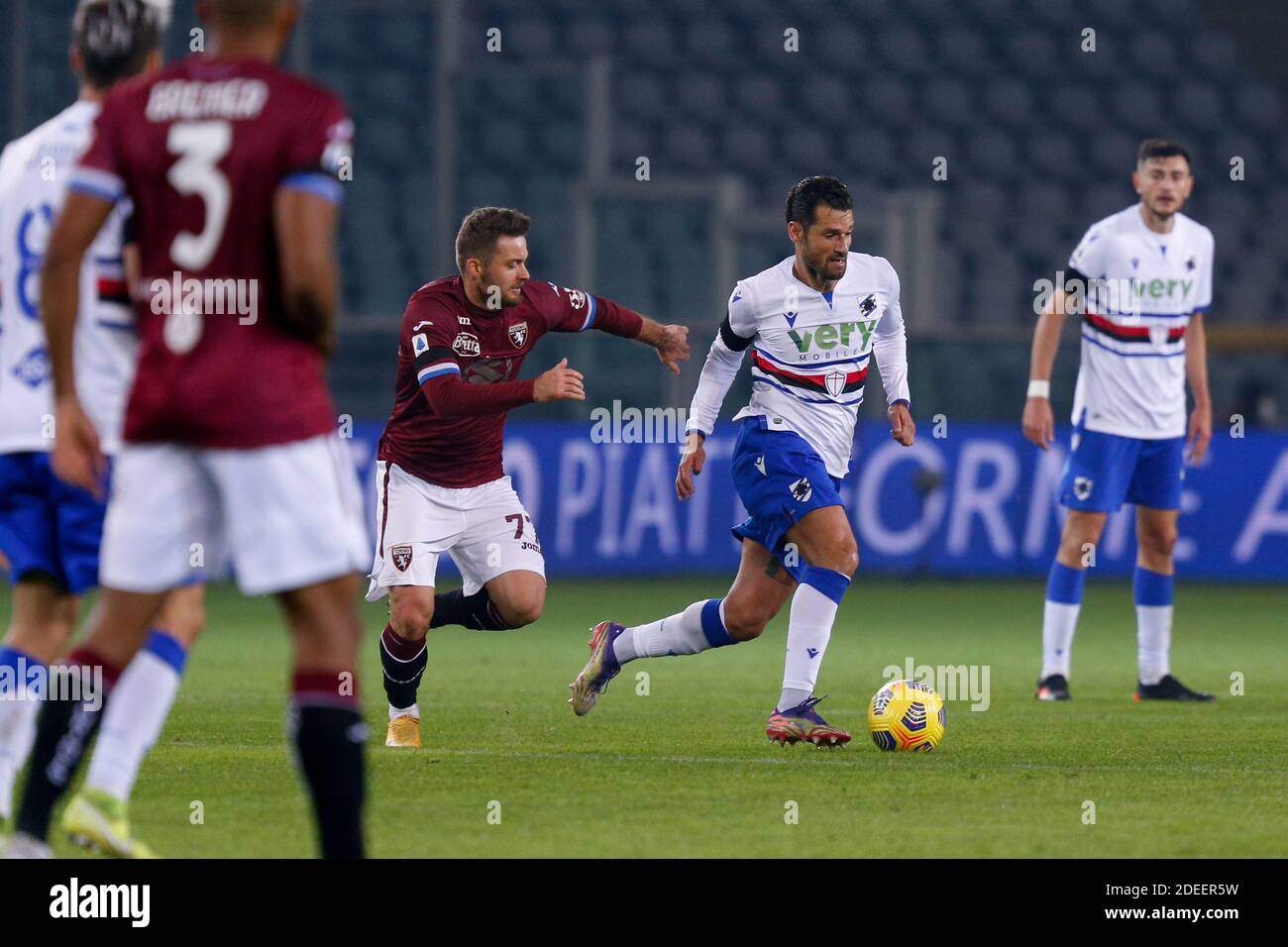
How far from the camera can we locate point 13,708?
4.85 metres

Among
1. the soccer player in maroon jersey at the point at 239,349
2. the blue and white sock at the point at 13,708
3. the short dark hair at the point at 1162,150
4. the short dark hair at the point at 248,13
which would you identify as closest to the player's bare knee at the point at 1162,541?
the short dark hair at the point at 1162,150

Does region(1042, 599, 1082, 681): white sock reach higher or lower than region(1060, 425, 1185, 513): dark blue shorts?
lower

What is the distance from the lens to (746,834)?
5160mm

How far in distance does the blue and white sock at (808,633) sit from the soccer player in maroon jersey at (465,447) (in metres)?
0.90

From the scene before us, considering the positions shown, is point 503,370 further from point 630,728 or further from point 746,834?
point 746,834

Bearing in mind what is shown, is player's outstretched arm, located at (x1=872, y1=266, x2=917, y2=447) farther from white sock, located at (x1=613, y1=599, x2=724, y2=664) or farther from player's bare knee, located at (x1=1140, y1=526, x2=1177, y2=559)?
player's bare knee, located at (x1=1140, y1=526, x2=1177, y2=559)

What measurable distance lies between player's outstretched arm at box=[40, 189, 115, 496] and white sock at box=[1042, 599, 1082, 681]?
538 centimetres

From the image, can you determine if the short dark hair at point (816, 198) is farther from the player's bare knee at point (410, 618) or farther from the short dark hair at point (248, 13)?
the short dark hair at point (248, 13)

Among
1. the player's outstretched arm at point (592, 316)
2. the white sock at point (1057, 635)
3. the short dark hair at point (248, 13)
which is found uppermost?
the short dark hair at point (248, 13)

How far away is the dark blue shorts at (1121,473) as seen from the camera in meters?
8.84

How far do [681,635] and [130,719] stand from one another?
3.23 meters

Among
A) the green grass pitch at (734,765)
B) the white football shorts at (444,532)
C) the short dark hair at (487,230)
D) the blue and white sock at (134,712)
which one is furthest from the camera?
the white football shorts at (444,532)

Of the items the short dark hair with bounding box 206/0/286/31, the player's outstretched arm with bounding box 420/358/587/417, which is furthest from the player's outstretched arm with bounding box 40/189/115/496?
the player's outstretched arm with bounding box 420/358/587/417

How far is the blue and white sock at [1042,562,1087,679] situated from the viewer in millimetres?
8695
